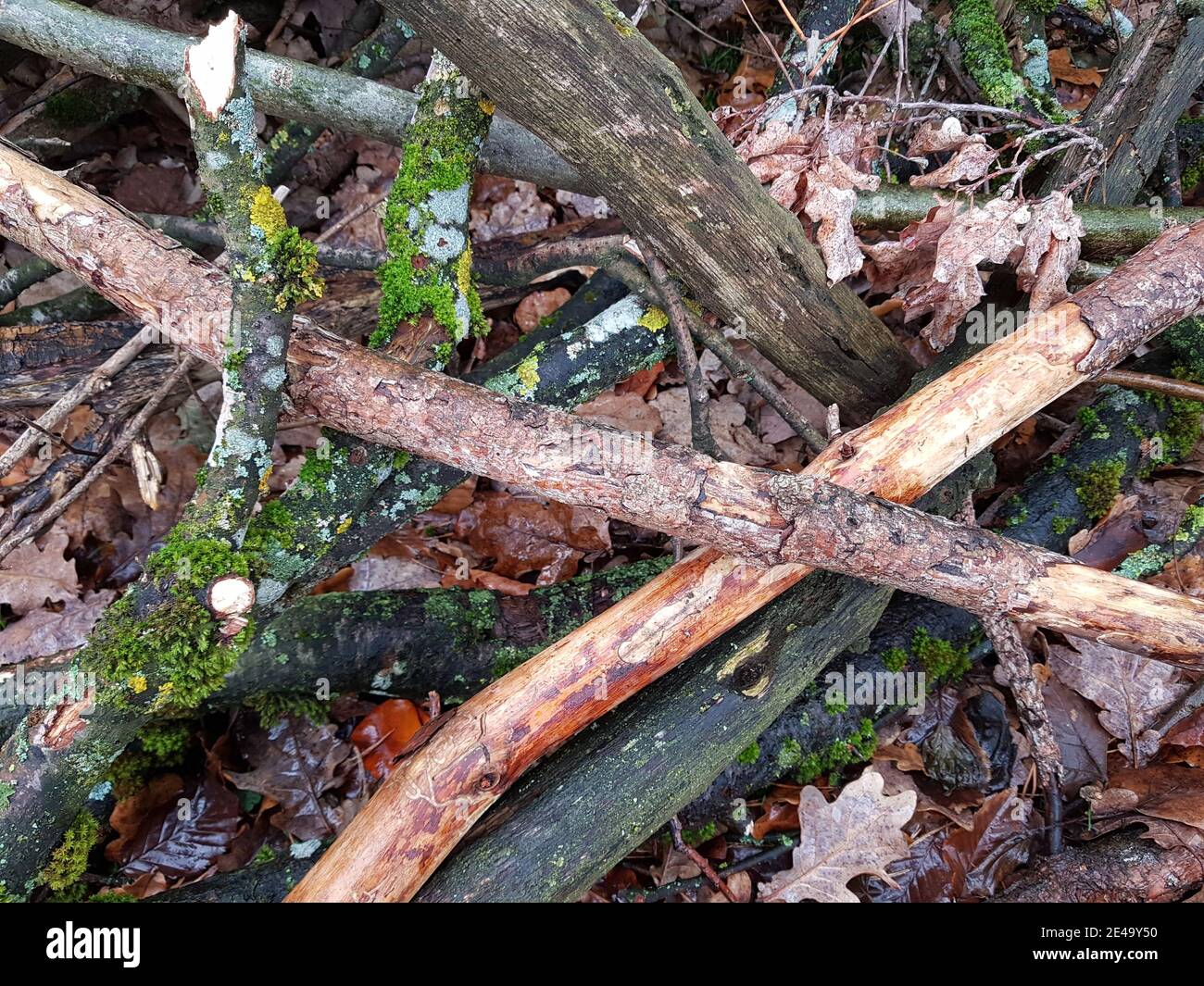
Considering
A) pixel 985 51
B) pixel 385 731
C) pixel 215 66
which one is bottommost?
pixel 385 731

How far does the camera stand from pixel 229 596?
200 centimetres

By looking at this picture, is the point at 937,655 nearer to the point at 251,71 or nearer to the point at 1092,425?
the point at 1092,425

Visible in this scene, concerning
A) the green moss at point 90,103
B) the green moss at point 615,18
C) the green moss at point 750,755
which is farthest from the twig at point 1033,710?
the green moss at point 90,103

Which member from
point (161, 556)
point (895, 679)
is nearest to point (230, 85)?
point (161, 556)

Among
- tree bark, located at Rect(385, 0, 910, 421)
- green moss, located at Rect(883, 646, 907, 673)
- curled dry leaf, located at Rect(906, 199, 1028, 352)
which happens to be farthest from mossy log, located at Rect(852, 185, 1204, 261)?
green moss, located at Rect(883, 646, 907, 673)

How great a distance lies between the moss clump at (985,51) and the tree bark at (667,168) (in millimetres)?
1220

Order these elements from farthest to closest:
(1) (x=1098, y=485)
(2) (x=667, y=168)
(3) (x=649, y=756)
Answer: (1) (x=1098, y=485), (3) (x=649, y=756), (2) (x=667, y=168)

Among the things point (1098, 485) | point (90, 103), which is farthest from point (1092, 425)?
point (90, 103)

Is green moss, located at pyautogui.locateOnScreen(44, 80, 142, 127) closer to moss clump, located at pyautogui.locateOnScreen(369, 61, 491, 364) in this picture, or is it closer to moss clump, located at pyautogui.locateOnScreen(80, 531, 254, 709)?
moss clump, located at pyautogui.locateOnScreen(369, 61, 491, 364)

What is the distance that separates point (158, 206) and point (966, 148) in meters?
3.87

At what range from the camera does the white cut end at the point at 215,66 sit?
5.49 ft

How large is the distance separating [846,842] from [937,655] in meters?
0.74

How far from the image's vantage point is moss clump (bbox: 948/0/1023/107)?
3.11 m
